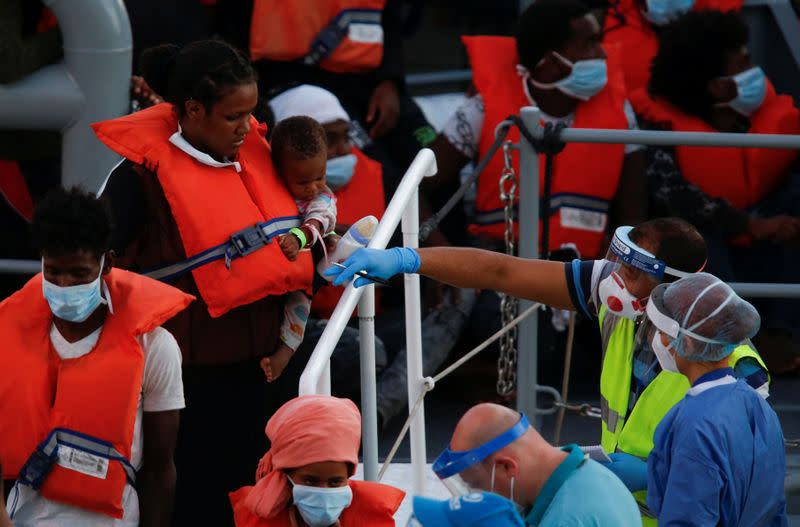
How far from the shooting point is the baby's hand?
3.65 meters

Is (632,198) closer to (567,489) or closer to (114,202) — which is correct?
(114,202)

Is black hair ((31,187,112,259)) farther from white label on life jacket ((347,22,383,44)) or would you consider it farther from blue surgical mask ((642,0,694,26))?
blue surgical mask ((642,0,694,26))

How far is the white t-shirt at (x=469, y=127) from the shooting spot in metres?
5.43

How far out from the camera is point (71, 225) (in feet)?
10.3

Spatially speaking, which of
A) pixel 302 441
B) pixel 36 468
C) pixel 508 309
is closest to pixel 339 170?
pixel 508 309

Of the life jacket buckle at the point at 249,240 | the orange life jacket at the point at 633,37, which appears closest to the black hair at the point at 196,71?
the life jacket buckle at the point at 249,240

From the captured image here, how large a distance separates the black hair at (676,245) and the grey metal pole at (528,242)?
45.5 inches

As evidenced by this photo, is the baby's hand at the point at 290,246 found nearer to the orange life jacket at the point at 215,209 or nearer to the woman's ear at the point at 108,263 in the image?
the orange life jacket at the point at 215,209

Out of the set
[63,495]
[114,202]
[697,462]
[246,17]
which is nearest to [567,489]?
[697,462]

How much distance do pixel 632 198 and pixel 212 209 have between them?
224 cm

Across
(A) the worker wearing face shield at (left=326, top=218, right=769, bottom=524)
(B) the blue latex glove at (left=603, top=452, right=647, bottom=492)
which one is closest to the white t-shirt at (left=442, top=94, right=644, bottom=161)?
(A) the worker wearing face shield at (left=326, top=218, right=769, bottom=524)

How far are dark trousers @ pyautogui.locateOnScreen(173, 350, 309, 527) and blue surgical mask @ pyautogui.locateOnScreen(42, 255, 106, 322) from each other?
557mm

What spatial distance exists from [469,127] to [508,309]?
92 cm

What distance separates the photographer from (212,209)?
361cm
